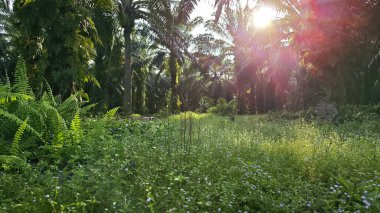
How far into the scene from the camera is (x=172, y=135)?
307 inches

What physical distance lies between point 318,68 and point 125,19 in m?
9.76

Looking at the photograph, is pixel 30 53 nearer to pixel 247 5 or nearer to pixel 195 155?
pixel 195 155

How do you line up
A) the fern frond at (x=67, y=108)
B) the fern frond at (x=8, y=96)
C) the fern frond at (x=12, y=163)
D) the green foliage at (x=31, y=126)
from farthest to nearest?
the fern frond at (x=67, y=108) < the fern frond at (x=8, y=96) < the green foliage at (x=31, y=126) < the fern frond at (x=12, y=163)

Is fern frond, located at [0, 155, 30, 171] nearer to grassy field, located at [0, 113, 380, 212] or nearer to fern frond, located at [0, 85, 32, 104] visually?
grassy field, located at [0, 113, 380, 212]

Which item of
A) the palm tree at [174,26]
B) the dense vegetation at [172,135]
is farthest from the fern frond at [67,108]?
the palm tree at [174,26]

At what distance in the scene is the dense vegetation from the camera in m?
4.00

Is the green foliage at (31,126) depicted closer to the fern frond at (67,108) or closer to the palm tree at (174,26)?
the fern frond at (67,108)

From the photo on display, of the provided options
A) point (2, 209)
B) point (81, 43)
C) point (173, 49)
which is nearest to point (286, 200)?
point (2, 209)

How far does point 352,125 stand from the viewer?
12.2 metres

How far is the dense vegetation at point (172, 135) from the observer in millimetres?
4000

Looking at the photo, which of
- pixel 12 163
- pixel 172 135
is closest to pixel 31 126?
pixel 12 163

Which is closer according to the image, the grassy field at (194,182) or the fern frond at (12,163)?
the grassy field at (194,182)

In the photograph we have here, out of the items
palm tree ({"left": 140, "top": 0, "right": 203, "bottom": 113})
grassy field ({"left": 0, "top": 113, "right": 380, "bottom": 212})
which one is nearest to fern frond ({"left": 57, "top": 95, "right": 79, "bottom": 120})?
grassy field ({"left": 0, "top": 113, "right": 380, "bottom": 212})

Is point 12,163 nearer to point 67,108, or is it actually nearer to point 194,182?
point 194,182
